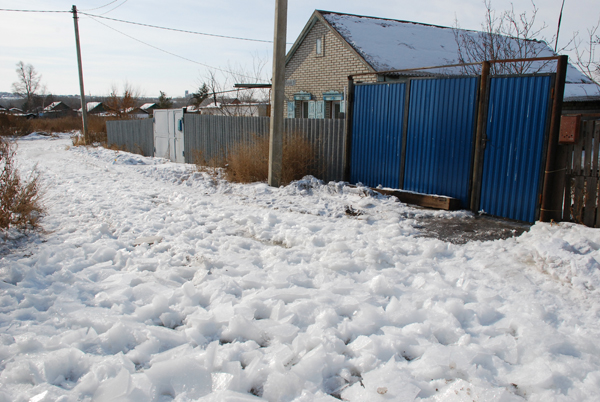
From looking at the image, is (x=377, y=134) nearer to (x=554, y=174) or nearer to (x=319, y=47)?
(x=554, y=174)

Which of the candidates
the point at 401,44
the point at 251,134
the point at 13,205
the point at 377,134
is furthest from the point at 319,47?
the point at 13,205

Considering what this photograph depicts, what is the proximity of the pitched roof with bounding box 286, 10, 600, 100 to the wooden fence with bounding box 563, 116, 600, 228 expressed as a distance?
33.4 feet

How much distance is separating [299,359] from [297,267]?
160 centimetres

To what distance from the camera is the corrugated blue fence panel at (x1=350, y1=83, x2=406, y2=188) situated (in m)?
7.68

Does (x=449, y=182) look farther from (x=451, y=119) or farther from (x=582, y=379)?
(x=582, y=379)

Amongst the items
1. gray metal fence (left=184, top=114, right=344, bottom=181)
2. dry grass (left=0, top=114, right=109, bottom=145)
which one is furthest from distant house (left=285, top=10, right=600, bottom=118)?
dry grass (left=0, top=114, right=109, bottom=145)

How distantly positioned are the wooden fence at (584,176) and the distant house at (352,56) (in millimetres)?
10010

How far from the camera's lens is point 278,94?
8508mm

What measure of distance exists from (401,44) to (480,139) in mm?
11974

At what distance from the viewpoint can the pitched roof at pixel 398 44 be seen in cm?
1546

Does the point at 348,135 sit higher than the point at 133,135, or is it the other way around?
the point at 348,135

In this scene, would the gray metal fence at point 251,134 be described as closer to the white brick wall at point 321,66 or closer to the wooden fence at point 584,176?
the wooden fence at point 584,176

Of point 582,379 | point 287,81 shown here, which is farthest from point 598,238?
point 287,81

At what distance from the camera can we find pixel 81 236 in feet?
17.4
